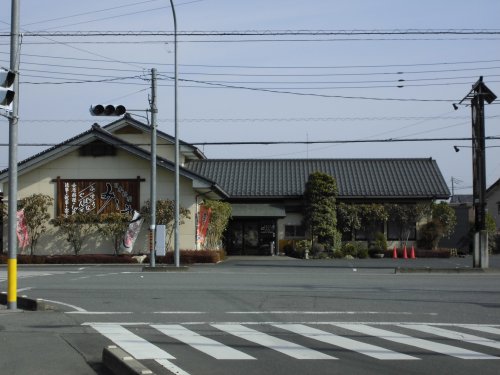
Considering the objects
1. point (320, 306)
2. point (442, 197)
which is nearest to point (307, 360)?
point (320, 306)

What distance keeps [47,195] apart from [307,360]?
31696 millimetres

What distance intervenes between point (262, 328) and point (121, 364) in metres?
4.53

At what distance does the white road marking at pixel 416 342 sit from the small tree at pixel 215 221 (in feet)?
90.0

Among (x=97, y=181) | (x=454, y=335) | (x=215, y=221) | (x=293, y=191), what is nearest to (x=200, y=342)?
(x=454, y=335)

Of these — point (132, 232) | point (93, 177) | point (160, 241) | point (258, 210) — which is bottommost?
point (160, 241)

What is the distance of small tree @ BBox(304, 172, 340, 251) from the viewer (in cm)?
4388

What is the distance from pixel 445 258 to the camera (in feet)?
135

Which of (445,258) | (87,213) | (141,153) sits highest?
(141,153)

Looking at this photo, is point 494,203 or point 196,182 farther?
point 494,203

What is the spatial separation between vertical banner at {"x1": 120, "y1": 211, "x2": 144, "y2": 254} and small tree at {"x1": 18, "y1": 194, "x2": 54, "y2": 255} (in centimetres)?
487

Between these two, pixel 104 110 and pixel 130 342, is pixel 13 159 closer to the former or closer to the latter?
pixel 130 342

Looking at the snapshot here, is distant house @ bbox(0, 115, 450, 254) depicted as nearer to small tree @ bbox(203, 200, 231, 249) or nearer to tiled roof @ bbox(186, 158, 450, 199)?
tiled roof @ bbox(186, 158, 450, 199)

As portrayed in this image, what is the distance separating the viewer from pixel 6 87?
1377 centimetres

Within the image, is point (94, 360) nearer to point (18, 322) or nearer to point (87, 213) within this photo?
point (18, 322)
